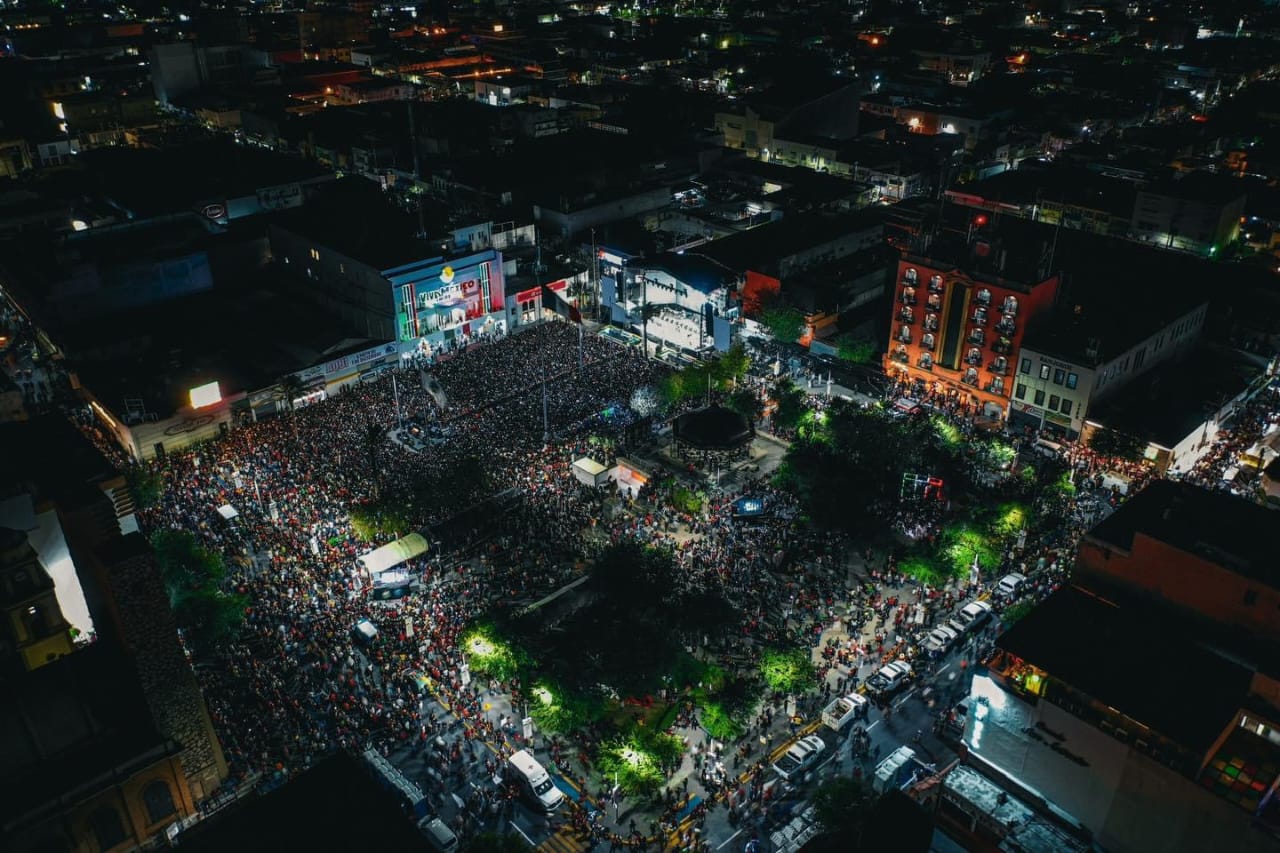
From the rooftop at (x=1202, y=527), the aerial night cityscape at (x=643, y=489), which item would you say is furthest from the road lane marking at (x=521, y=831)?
the rooftop at (x=1202, y=527)

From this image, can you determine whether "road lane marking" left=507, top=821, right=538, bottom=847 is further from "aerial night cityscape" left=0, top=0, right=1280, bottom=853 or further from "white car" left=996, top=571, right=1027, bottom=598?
"white car" left=996, top=571, right=1027, bottom=598

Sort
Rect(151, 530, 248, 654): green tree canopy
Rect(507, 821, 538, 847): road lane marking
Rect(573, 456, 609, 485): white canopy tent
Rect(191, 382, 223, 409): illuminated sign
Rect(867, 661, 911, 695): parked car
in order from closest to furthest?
Rect(507, 821, 538, 847): road lane marking → Rect(867, 661, 911, 695): parked car → Rect(151, 530, 248, 654): green tree canopy → Rect(573, 456, 609, 485): white canopy tent → Rect(191, 382, 223, 409): illuminated sign

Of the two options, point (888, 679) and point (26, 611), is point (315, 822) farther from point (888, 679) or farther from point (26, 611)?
point (888, 679)

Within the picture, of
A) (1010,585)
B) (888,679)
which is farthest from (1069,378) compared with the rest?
(888,679)

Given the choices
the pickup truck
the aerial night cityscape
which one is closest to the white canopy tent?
the aerial night cityscape

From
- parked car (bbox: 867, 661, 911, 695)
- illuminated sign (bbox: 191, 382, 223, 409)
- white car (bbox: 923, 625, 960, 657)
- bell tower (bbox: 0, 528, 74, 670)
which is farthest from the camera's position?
illuminated sign (bbox: 191, 382, 223, 409)

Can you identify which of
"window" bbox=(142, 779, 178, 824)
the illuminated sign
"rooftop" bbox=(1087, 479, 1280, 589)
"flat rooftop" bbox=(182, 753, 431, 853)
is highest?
"rooftop" bbox=(1087, 479, 1280, 589)
